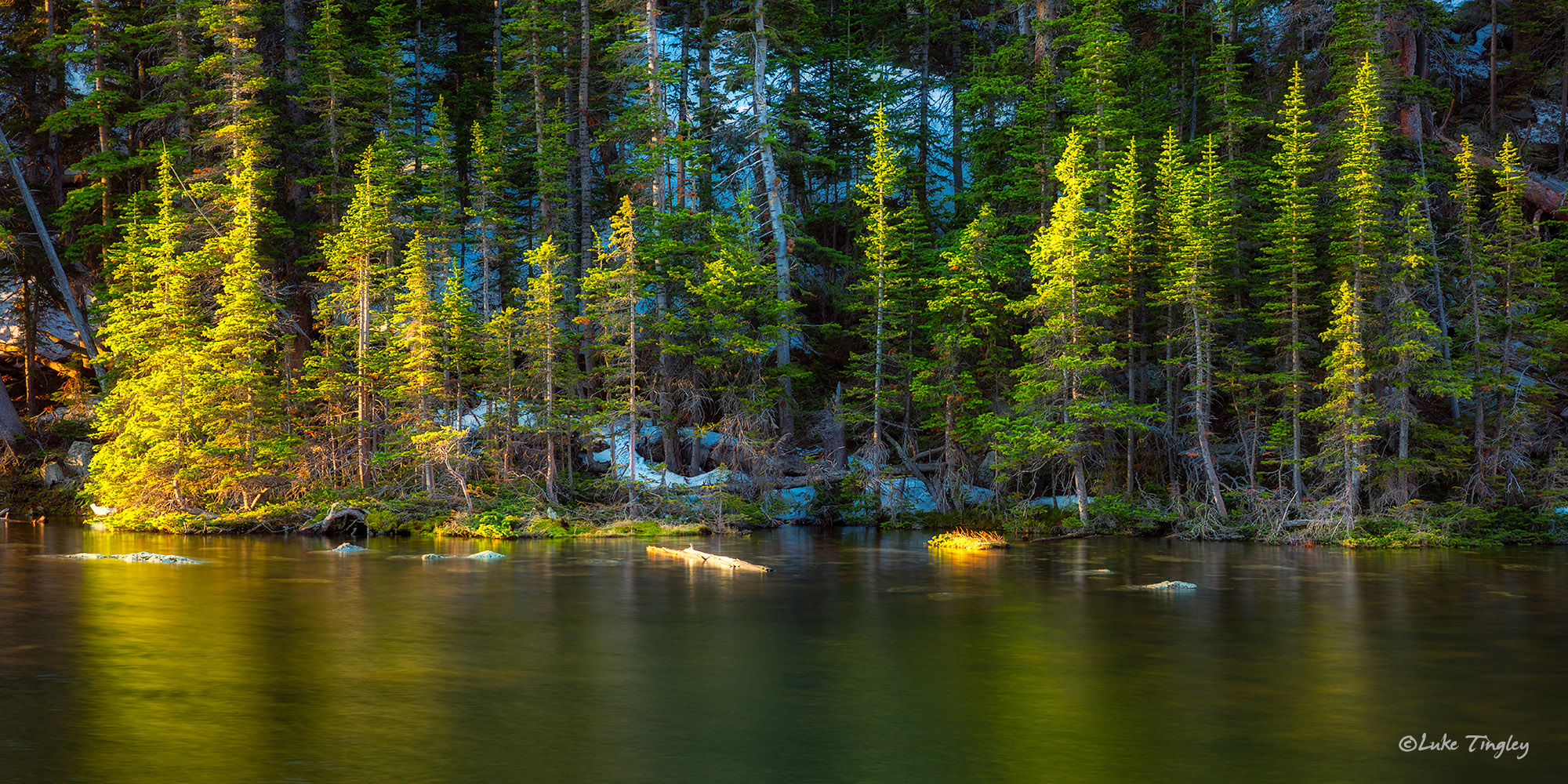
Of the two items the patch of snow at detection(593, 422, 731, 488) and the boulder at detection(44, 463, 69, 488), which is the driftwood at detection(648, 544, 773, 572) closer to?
the patch of snow at detection(593, 422, 731, 488)

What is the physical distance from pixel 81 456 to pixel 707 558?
2698cm

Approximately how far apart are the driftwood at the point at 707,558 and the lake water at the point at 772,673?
712 mm

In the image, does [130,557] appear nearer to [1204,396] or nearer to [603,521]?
[603,521]

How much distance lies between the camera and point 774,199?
4050cm

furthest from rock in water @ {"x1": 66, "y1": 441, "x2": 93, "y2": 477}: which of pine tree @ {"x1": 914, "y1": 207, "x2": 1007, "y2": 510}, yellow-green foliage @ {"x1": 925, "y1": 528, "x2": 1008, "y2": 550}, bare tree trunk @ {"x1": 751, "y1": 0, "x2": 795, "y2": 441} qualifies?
yellow-green foliage @ {"x1": 925, "y1": 528, "x2": 1008, "y2": 550}

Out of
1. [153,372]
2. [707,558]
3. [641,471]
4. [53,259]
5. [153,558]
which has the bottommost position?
[707,558]

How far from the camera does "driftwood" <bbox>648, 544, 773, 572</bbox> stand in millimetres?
25203

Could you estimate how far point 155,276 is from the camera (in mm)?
38969

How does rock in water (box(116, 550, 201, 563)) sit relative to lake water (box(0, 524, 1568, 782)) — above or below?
above

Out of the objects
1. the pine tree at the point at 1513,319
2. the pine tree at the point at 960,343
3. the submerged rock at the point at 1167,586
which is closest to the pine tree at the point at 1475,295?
the pine tree at the point at 1513,319

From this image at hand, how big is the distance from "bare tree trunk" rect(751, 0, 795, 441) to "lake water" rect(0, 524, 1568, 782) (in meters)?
14.6

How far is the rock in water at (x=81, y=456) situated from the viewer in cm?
4050

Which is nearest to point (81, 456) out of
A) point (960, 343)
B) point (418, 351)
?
point (418, 351)

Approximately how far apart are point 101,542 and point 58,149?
2311 cm
